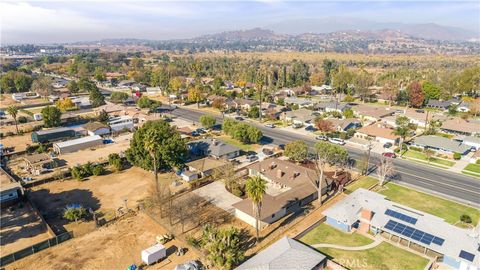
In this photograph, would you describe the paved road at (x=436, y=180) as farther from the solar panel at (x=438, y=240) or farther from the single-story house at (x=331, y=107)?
the single-story house at (x=331, y=107)

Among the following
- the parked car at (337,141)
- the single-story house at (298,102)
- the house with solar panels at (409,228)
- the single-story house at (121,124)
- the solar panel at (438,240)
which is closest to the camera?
the house with solar panels at (409,228)

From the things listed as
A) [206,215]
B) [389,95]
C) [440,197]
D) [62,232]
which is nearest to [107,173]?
[62,232]

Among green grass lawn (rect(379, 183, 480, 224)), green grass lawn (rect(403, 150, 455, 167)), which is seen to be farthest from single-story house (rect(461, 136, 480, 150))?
green grass lawn (rect(379, 183, 480, 224))

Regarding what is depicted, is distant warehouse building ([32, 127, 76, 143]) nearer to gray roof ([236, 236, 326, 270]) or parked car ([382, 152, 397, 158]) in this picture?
gray roof ([236, 236, 326, 270])

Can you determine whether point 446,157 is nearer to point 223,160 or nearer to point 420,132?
point 420,132

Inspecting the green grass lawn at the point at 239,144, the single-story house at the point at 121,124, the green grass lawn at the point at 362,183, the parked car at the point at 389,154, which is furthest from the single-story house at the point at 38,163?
the parked car at the point at 389,154

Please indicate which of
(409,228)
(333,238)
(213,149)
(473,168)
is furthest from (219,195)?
(473,168)
